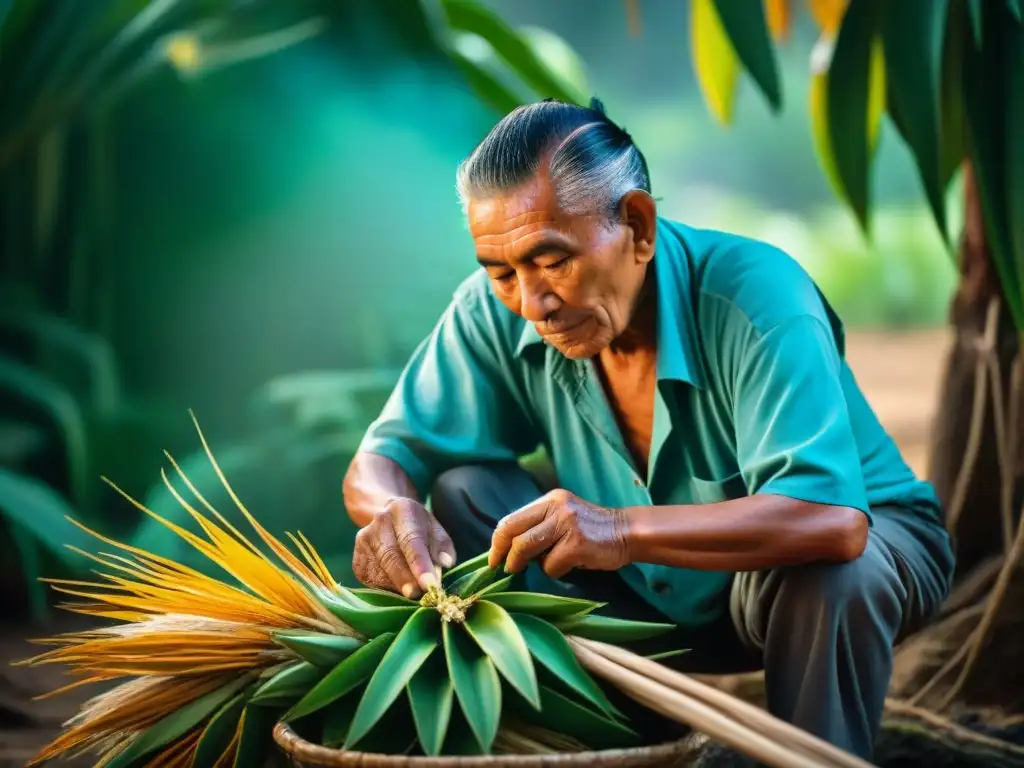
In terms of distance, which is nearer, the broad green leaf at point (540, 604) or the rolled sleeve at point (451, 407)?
the broad green leaf at point (540, 604)

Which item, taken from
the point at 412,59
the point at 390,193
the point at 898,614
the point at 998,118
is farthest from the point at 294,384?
the point at 898,614

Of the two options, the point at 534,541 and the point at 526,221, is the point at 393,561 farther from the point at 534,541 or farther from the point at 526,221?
the point at 526,221

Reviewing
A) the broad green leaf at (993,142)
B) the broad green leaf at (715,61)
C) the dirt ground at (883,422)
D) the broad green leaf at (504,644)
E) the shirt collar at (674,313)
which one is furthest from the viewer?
the broad green leaf at (715,61)

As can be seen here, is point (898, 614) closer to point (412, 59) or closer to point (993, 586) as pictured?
point (993, 586)

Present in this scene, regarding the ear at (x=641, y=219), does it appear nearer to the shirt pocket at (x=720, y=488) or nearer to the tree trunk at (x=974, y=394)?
the shirt pocket at (x=720, y=488)

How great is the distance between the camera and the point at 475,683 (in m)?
1.47

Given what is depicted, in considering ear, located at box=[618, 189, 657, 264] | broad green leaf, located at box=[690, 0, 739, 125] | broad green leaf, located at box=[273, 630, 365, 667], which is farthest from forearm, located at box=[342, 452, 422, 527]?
broad green leaf, located at box=[690, 0, 739, 125]

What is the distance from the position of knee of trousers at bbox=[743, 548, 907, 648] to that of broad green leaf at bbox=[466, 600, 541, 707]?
0.35 meters

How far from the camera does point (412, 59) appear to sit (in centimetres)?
404

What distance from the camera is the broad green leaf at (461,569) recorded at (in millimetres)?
1667

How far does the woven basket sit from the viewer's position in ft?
4.33

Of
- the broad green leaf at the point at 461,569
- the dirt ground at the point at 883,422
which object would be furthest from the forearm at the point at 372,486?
the dirt ground at the point at 883,422

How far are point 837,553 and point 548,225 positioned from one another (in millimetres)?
565

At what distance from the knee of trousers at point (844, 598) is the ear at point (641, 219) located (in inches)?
18.9
